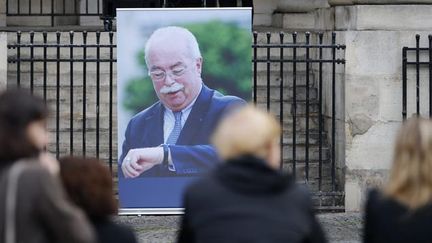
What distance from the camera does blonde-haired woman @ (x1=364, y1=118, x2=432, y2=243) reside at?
545 centimetres

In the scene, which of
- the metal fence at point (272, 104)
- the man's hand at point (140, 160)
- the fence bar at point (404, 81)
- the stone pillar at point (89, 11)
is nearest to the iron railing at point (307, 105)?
the metal fence at point (272, 104)

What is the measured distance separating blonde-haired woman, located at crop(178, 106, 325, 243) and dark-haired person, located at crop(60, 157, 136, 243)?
15.1 inches

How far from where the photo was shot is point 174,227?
12.1 meters

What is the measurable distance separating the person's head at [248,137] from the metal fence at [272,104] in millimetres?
7331

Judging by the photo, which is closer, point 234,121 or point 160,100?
point 234,121

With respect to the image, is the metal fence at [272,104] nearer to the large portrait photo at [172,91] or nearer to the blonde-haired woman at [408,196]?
the large portrait photo at [172,91]

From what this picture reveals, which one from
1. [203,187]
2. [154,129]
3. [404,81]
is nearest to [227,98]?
[154,129]

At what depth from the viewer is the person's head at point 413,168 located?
17.9ft

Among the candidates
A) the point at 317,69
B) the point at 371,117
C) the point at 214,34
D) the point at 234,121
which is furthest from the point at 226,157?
the point at 317,69

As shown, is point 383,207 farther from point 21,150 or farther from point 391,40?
point 391,40

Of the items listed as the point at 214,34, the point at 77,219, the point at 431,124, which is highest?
the point at 214,34

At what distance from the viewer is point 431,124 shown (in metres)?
5.64

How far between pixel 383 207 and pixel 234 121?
78 cm

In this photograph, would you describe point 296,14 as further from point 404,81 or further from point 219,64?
point 219,64
